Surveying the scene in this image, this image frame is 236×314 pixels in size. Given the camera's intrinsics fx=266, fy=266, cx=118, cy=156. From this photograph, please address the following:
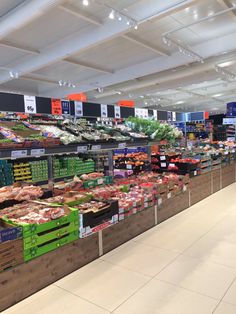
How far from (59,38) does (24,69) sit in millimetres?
2013

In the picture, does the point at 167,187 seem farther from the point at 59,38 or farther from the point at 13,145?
the point at 59,38

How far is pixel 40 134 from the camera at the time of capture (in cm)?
308

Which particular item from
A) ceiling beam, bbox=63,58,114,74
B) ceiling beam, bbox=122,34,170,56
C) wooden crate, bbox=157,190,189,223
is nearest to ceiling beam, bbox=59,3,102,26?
ceiling beam, bbox=122,34,170,56

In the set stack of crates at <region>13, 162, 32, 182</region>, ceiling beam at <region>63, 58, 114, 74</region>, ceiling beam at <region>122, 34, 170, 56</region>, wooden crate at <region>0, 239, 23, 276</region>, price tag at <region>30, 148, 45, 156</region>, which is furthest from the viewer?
ceiling beam at <region>63, 58, 114, 74</region>

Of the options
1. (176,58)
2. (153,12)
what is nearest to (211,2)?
(153,12)

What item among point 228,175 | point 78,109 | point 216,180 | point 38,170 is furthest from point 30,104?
point 228,175

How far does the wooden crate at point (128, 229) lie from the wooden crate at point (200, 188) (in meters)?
1.51

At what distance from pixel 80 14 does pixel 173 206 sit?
4025 mm

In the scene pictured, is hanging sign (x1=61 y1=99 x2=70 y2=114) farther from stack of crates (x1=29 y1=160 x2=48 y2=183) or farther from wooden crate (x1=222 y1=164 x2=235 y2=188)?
wooden crate (x1=222 y1=164 x2=235 y2=188)

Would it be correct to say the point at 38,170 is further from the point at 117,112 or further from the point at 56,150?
the point at 117,112

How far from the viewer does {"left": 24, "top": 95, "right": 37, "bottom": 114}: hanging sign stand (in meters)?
4.33

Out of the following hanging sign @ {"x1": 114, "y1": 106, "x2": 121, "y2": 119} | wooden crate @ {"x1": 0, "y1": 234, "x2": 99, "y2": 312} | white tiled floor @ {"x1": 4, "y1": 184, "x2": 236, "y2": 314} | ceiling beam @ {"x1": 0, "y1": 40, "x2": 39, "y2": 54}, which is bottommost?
white tiled floor @ {"x1": 4, "y1": 184, "x2": 236, "y2": 314}

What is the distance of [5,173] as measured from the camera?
161 inches

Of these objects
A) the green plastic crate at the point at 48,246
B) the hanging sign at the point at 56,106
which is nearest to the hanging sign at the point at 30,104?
the hanging sign at the point at 56,106
